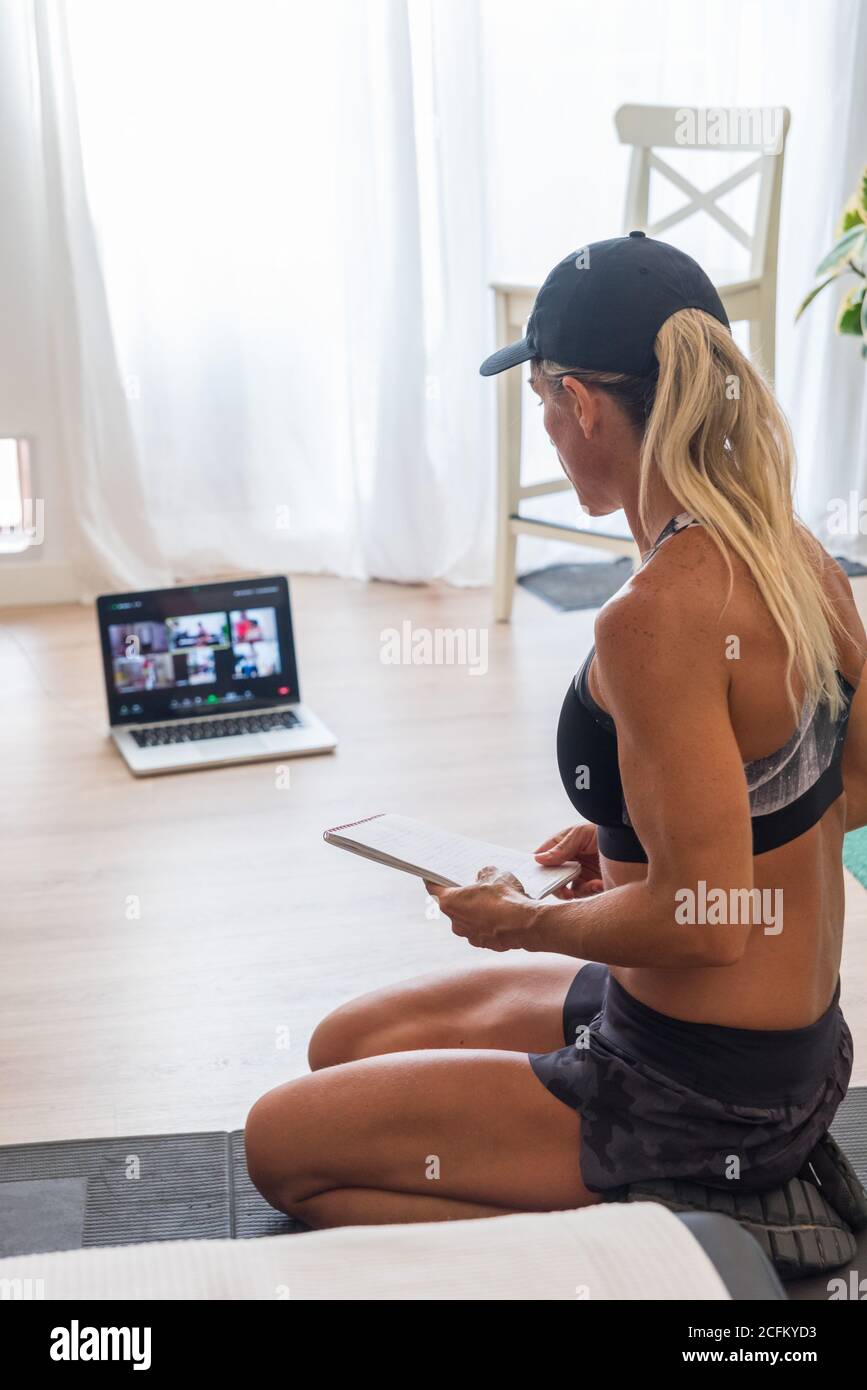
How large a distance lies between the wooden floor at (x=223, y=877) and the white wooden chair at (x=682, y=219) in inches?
16.8

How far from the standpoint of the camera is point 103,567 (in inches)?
146

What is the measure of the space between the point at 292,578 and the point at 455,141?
119 cm

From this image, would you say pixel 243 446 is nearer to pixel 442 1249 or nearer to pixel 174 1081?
pixel 174 1081

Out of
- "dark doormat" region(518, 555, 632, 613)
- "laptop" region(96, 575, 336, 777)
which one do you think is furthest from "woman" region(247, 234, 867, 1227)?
"dark doormat" region(518, 555, 632, 613)

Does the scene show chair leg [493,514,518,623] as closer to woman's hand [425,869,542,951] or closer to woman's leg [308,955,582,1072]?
woman's leg [308,955,582,1072]

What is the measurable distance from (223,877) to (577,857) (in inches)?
38.6

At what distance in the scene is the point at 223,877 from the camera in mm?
2348

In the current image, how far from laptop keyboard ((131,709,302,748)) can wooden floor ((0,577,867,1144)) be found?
0.27 ft

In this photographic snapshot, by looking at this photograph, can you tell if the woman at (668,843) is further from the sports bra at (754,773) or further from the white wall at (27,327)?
the white wall at (27,327)

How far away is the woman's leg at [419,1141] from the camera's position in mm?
1283

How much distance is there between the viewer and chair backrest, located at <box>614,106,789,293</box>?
3.26 m

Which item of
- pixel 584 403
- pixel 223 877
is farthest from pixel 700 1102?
pixel 223 877
